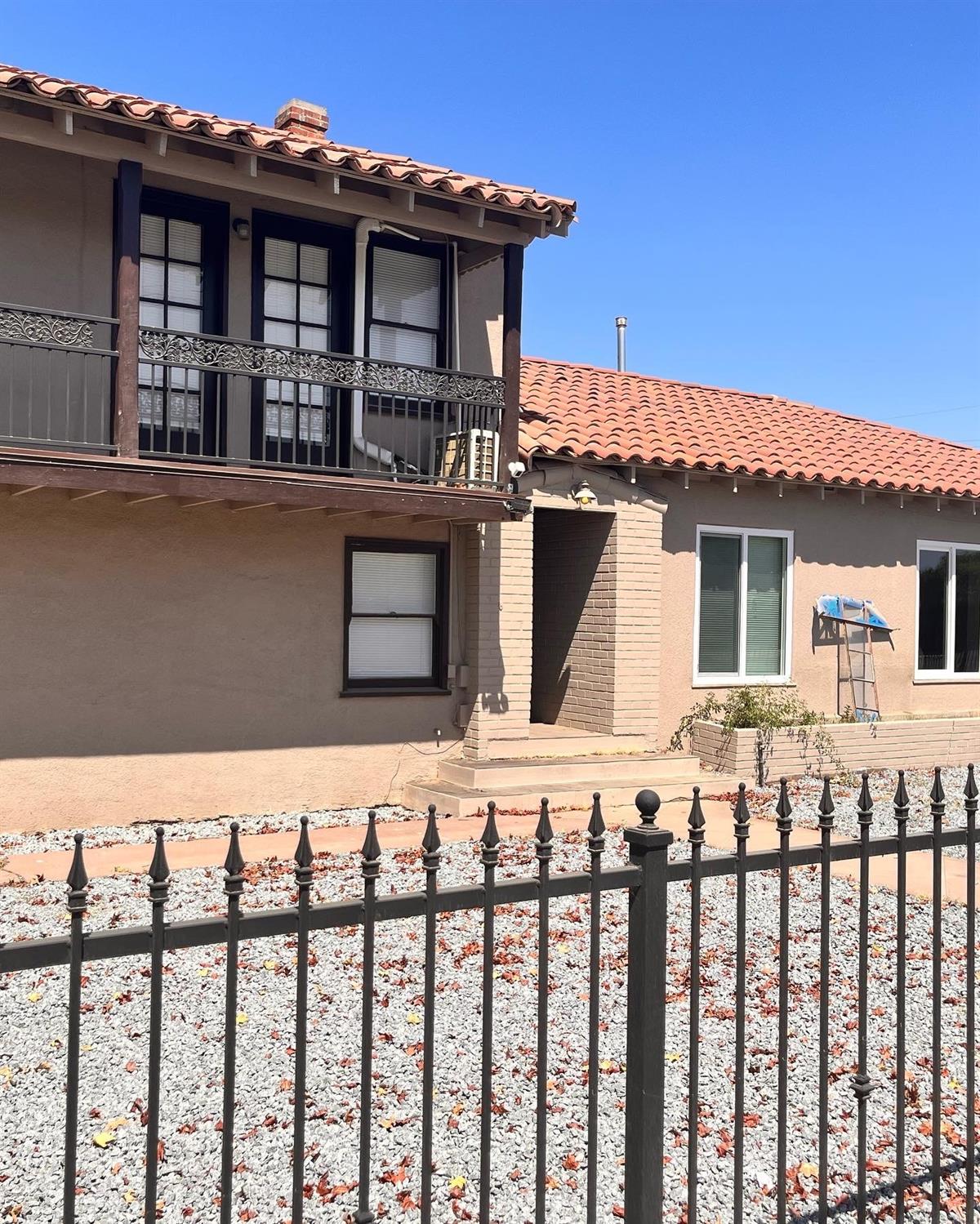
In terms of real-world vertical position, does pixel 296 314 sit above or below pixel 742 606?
above

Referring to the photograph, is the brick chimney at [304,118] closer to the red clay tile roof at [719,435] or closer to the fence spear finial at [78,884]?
the red clay tile roof at [719,435]

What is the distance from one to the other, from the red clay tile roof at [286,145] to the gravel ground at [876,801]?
6.41m

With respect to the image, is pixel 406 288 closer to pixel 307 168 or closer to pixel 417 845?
pixel 307 168

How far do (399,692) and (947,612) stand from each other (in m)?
9.27

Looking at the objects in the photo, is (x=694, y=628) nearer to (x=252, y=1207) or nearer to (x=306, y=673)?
(x=306, y=673)

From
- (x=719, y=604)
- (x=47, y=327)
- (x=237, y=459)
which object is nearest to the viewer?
(x=47, y=327)

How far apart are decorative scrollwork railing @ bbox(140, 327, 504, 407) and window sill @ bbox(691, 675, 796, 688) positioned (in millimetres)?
4860

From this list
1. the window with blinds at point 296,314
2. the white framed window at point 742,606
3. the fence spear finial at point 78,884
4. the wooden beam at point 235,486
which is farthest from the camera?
the white framed window at point 742,606

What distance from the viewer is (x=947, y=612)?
16.3 metres

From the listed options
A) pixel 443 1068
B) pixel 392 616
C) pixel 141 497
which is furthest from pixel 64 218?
pixel 443 1068

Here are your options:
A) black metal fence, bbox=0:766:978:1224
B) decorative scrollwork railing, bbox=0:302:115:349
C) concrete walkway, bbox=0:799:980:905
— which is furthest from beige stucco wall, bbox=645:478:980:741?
black metal fence, bbox=0:766:978:1224

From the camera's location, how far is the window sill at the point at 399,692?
11.3 meters

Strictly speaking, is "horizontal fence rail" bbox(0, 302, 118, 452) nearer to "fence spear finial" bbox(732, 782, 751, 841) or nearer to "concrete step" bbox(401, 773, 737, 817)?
"concrete step" bbox(401, 773, 737, 817)

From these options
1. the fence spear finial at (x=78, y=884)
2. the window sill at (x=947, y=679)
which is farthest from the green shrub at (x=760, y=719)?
the fence spear finial at (x=78, y=884)
